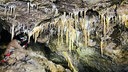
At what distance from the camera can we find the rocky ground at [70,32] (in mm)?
5965

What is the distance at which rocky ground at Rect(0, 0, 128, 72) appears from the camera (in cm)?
596

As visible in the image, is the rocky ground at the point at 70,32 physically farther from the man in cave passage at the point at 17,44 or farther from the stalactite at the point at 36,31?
the man in cave passage at the point at 17,44

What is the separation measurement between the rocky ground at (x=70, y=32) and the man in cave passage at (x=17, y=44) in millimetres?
218

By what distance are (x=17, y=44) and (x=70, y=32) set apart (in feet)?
6.53

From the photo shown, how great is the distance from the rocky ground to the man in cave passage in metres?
0.22

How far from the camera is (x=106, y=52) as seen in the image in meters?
7.56

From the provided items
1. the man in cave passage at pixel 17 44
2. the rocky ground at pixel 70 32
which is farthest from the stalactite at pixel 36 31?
the man in cave passage at pixel 17 44

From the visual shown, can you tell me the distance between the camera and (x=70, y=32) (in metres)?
7.28

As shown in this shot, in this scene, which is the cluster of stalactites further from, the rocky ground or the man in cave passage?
the man in cave passage

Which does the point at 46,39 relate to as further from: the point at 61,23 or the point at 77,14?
the point at 77,14

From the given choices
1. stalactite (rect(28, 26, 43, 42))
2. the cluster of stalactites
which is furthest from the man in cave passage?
the cluster of stalactites

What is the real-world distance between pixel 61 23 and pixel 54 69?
63.8 inches

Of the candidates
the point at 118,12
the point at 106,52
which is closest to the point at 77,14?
the point at 118,12

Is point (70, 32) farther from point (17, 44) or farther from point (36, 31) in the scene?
point (17, 44)
